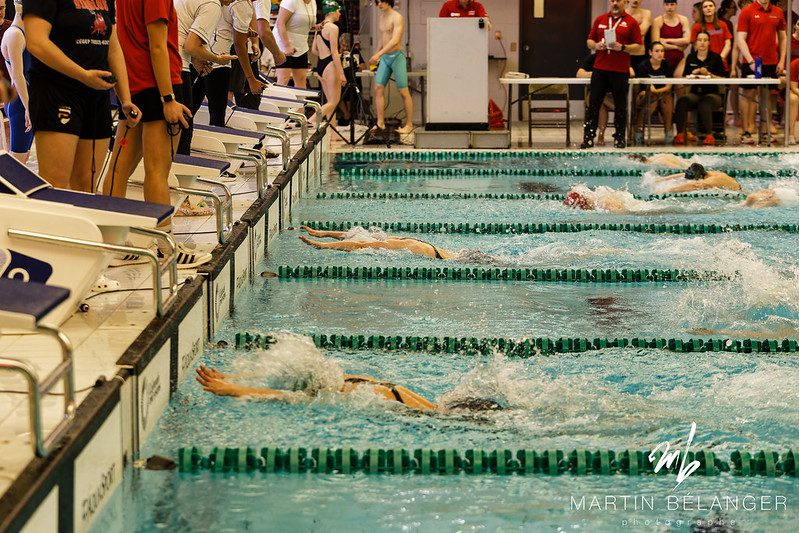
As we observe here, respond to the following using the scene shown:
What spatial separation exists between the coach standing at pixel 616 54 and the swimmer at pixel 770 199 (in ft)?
11.4

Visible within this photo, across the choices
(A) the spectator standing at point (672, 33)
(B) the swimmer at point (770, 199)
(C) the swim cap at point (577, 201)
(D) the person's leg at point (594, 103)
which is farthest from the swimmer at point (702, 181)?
(A) the spectator standing at point (672, 33)

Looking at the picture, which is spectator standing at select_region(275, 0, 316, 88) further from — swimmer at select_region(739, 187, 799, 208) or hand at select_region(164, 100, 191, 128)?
hand at select_region(164, 100, 191, 128)

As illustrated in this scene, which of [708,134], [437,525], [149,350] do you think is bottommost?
[437,525]

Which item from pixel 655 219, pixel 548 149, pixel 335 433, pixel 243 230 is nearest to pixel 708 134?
pixel 548 149

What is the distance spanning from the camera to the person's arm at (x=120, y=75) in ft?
15.2

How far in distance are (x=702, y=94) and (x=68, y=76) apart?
30.6 ft

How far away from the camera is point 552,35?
16.2 meters

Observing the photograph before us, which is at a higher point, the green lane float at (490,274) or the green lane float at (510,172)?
the green lane float at (510,172)

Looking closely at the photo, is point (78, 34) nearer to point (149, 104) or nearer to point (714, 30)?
point (149, 104)

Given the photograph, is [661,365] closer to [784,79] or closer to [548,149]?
[548,149]

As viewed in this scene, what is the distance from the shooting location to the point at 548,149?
11.8m

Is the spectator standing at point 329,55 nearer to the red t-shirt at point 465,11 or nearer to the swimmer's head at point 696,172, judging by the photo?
the red t-shirt at point 465,11

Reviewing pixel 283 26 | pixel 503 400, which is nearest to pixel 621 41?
pixel 283 26

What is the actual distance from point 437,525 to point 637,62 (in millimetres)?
10095
